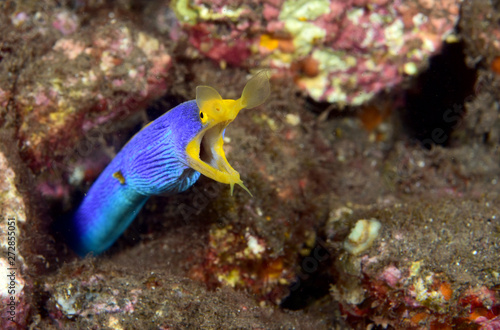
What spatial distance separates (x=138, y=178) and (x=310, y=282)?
80.9 inches

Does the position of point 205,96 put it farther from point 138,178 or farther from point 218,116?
point 138,178

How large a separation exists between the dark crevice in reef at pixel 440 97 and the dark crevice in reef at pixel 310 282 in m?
2.59

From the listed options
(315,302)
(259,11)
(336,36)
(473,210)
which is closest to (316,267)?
(315,302)

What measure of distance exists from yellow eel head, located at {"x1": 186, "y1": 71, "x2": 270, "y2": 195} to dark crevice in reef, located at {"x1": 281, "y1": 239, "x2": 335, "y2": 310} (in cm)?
164

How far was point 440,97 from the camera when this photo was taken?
15.0 feet

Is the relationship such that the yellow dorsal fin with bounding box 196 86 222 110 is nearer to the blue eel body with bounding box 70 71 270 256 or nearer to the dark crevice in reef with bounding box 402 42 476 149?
the blue eel body with bounding box 70 71 270 256

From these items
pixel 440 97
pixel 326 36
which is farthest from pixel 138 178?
pixel 440 97

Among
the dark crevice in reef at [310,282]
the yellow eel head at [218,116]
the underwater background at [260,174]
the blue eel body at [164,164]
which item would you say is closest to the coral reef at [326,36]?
the underwater background at [260,174]

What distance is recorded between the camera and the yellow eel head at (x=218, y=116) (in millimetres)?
2021

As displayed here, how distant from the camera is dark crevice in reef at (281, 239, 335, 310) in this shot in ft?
10.9

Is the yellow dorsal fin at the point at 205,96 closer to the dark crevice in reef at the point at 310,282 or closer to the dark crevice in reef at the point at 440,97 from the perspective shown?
the dark crevice in reef at the point at 310,282

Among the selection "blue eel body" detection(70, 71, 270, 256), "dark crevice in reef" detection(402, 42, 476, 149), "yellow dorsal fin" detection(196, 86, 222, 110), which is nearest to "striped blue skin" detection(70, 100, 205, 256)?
"blue eel body" detection(70, 71, 270, 256)

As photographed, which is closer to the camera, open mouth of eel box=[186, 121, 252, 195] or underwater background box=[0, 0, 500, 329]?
open mouth of eel box=[186, 121, 252, 195]

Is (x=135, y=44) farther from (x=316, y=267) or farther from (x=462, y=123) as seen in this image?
(x=462, y=123)
